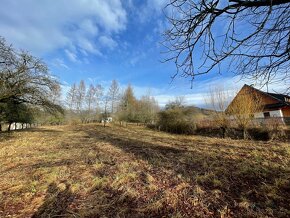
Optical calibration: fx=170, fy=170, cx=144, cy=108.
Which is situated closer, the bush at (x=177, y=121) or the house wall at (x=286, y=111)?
the bush at (x=177, y=121)

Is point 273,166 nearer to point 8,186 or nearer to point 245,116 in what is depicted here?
point 8,186

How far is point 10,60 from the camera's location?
7.91 metres

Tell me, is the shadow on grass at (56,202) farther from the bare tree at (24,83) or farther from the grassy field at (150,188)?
the bare tree at (24,83)

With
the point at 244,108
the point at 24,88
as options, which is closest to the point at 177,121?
the point at 244,108

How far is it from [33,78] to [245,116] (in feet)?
38.6

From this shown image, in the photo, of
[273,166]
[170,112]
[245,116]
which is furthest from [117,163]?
[170,112]

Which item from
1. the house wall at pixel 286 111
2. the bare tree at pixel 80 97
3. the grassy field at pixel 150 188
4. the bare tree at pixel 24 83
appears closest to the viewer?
the grassy field at pixel 150 188

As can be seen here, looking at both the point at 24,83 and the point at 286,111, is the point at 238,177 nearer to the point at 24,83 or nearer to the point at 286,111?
the point at 24,83

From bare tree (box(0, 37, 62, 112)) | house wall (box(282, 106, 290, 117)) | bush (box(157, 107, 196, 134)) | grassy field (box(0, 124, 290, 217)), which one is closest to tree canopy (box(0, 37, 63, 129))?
bare tree (box(0, 37, 62, 112))


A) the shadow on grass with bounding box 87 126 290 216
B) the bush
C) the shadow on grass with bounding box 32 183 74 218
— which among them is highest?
the bush

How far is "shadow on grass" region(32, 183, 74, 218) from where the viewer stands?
2459 mm

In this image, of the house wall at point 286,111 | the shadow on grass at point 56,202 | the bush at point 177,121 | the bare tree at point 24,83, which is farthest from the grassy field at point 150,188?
the house wall at point 286,111

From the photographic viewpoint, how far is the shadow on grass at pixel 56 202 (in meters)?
2.46

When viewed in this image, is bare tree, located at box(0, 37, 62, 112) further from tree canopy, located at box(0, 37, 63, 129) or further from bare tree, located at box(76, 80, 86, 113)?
bare tree, located at box(76, 80, 86, 113)
